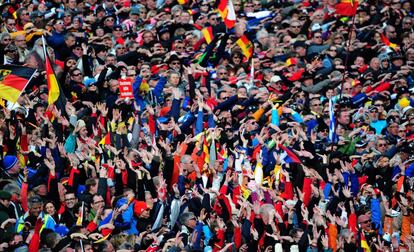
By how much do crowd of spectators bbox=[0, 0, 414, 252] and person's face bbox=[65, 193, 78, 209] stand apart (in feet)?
0.07

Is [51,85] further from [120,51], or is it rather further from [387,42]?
[387,42]

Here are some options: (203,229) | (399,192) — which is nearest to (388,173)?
(399,192)

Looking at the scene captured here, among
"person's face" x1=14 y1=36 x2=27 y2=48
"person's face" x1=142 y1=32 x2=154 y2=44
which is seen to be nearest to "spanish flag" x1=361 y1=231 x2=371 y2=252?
"person's face" x1=14 y1=36 x2=27 y2=48

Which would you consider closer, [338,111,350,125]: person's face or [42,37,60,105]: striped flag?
[42,37,60,105]: striped flag

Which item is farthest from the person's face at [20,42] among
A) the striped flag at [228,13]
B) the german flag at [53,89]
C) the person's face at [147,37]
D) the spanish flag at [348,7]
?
the spanish flag at [348,7]

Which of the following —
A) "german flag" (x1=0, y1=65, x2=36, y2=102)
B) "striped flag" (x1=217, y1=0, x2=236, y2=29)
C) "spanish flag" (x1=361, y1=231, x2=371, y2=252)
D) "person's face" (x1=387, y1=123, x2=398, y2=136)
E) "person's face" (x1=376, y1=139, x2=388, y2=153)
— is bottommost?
"person's face" (x1=387, y1=123, x2=398, y2=136)

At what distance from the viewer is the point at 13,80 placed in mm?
19281

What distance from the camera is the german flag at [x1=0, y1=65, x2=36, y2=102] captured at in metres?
19.1

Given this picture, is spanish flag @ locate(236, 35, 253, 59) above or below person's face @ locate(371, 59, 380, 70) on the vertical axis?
above

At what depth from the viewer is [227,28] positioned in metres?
26.7

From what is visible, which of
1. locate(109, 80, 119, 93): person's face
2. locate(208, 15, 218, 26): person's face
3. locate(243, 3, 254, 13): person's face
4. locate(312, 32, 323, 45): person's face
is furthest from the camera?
locate(243, 3, 254, 13): person's face

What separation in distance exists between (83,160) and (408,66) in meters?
9.16

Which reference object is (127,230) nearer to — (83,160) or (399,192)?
(83,160)

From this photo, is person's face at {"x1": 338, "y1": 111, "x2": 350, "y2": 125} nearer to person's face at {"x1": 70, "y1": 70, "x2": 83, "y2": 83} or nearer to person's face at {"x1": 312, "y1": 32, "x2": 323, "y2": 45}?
person's face at {"x1": 312, "y1": 32, "x2": 323, "y2": 45}
